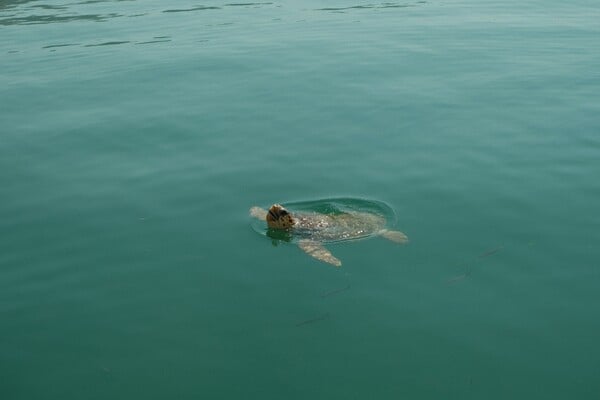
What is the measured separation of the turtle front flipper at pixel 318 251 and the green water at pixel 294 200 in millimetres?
122

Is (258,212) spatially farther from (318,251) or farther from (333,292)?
(333,292)

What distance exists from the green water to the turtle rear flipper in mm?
135

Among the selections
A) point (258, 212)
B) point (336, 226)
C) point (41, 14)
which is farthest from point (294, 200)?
point (41, 14)

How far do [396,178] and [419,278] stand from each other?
10.2 feet

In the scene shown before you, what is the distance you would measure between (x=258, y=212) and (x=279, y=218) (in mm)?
902

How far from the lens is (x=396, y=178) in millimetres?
12008

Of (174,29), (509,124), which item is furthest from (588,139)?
(174,29)

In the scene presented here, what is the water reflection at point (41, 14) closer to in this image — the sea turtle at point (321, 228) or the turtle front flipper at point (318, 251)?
the sea turtle at point (321, 228)

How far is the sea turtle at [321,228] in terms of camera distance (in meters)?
10.1

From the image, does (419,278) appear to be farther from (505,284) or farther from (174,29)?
(174,29)

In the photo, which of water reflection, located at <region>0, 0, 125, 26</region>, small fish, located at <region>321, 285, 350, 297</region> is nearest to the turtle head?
small fish, located at <region>321, 285, 350, 297</region>

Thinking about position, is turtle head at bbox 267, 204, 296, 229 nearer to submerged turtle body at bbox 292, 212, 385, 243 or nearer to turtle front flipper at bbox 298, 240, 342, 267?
submerged turtle body at bbox 292, 212, 385, 243

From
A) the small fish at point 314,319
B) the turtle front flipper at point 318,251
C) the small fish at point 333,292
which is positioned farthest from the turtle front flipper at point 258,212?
the small fish at point 314,319

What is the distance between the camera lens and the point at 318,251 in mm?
9875
